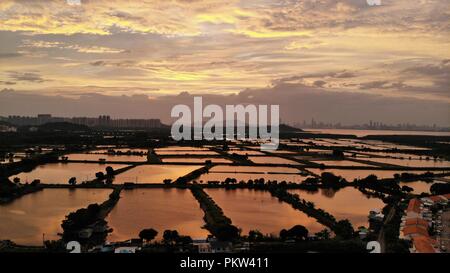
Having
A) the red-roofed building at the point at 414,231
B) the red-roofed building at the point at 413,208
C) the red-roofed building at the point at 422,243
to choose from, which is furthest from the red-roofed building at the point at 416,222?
the red-roofed building at the point at 422,243

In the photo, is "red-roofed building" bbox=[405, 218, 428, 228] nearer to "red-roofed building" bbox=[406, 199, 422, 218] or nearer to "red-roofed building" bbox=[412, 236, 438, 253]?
"red-roofed building" bbox=[406, 199, 422, 218]

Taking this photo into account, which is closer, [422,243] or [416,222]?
[422,243]

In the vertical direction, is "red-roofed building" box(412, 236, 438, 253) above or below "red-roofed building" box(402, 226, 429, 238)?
above

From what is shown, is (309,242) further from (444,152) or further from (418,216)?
(444,152)

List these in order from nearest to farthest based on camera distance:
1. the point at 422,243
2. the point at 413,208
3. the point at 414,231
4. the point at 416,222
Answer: the point at 422,243, the point at 414,231, the point at 416,222, the point at 413,208

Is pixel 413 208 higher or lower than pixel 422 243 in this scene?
lower

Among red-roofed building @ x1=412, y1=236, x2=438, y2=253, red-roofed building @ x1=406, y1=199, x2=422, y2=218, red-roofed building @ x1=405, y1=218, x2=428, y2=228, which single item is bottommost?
red-roofed building @ x1=406, y1=199, x2=422, y2=218

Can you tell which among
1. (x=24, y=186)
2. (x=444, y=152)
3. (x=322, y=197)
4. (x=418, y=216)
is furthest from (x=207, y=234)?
(x=444, y=152)

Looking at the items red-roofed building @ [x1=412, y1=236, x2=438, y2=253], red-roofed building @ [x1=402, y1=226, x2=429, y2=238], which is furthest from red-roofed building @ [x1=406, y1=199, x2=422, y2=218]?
red-roofed building @ [x1=412, y1=236, x2=438, y2=253]

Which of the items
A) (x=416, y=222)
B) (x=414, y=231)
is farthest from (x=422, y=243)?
(x=416, y=222)

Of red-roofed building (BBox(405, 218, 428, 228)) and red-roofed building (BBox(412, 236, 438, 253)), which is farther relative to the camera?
red-roofed building (BBox(405, 218, 428, 228))

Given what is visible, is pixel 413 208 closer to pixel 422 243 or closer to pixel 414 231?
pixel 414 231

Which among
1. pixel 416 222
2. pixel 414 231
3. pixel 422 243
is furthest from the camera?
pixel 416 222
